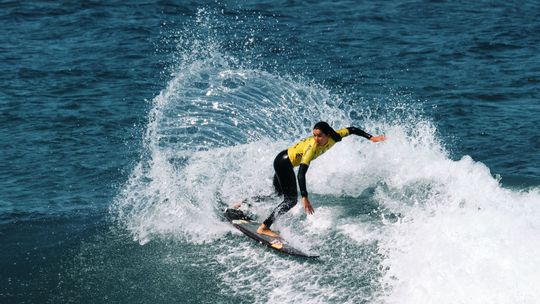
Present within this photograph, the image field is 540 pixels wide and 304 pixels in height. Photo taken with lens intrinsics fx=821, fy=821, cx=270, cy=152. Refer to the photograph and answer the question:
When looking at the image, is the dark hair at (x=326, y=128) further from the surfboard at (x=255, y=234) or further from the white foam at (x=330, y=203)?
the surfboard at (x=255, y=234)

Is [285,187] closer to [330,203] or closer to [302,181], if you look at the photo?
[302,181]

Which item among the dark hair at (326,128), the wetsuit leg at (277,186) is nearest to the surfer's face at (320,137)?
the dark hair at (326,128)

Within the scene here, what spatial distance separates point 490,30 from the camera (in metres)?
29.8

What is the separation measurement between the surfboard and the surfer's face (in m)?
1.94

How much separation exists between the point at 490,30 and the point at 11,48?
17.3 metres

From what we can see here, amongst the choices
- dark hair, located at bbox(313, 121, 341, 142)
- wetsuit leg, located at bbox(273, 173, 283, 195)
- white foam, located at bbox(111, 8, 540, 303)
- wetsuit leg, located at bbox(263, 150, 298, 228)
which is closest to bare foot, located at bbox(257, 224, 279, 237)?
wetsuit leg, located at bbox(263, 150, 298, 228)

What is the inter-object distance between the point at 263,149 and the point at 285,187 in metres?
3.49

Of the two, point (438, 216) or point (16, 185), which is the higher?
A: point (438, 216)

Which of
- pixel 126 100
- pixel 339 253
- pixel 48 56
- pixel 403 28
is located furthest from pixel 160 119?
pixel 403 28

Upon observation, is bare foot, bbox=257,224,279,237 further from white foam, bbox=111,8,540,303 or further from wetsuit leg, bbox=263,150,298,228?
white foam, bbox=111,8,540,303

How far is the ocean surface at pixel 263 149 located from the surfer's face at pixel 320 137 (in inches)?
67.3

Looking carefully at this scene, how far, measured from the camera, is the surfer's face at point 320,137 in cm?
1472

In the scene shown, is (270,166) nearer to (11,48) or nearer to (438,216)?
(438,216)

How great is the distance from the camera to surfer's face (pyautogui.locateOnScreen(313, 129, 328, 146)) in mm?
14719
